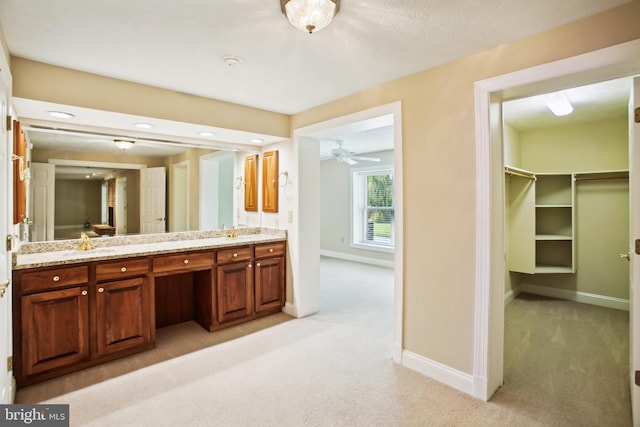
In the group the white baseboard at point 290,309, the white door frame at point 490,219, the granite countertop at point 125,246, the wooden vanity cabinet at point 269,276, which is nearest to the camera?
the white door frame at point 490,219

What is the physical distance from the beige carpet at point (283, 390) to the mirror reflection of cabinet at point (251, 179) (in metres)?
1.66

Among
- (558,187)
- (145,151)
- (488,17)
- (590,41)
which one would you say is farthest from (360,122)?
(558,187)

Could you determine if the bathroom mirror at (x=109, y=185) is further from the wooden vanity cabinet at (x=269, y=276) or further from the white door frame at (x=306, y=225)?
the white door frame at (x=306, y=225)

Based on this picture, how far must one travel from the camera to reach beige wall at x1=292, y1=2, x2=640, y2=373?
2213mm

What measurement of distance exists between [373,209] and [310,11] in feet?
18.9

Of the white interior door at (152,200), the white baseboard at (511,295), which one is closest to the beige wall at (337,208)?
the white baseboard at (511,295)

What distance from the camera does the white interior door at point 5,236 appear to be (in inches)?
68.6

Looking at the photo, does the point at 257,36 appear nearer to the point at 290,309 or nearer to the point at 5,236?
the point at 5,236

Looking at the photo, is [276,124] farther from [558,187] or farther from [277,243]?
[558,187]

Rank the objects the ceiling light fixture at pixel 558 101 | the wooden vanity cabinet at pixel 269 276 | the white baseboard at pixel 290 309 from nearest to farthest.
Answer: the ceiling light fixture at pixel 558 101 < the wooden vanity cabinet at pixel 269 276 < the white baseboard at pixel 290 309

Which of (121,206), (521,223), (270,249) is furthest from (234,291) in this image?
(521,223)

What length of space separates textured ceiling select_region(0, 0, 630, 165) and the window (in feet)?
14.0

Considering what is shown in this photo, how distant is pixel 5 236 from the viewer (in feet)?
6.14

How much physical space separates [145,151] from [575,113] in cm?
489
